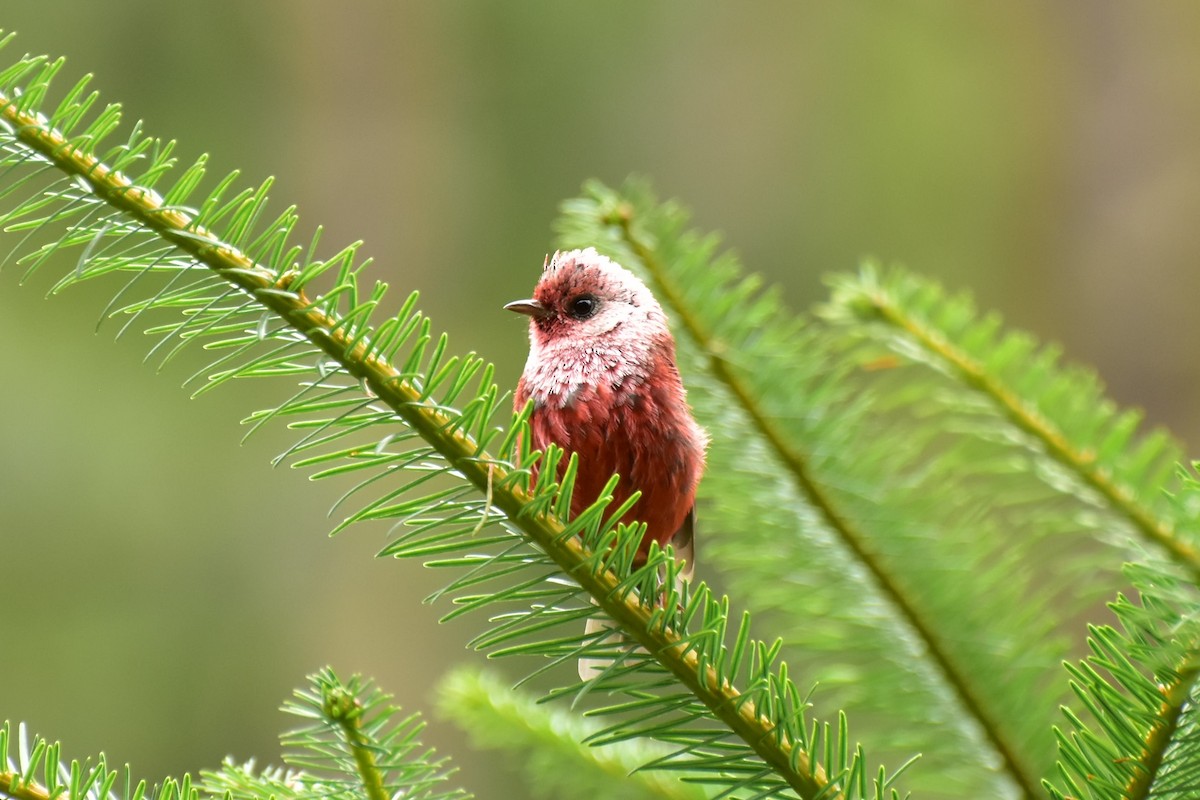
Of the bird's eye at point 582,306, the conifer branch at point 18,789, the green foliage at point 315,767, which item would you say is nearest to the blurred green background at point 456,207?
the bird's eye at point 582,306

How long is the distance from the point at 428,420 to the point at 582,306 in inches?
22.1

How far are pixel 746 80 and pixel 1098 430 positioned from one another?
3269mm

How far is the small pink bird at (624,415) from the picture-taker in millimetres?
897

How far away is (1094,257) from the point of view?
9.35 ft

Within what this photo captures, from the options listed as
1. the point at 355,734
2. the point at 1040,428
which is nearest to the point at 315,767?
the point at 355,734

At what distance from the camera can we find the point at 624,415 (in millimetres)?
912

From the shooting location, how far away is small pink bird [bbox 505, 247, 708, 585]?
0.90 meters

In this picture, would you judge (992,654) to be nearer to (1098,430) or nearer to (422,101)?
(1098,430)

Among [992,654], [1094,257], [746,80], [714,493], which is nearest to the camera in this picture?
[992,654]

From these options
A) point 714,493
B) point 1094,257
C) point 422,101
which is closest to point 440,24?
point 422,101

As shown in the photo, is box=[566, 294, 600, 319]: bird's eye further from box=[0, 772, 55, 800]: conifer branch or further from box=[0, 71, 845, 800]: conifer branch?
box=[0, 772, 55, 800]: conifer branch

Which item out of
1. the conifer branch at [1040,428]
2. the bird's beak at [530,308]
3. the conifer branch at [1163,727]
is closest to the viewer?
the conifer branch at [1163,727]

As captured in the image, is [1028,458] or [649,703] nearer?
[649,703]

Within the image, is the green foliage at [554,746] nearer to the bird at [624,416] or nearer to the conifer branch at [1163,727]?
the bird at [624,416]
